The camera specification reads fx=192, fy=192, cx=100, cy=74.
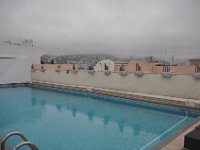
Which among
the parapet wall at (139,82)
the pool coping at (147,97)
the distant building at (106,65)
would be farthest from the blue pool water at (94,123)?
the distant building at (106,65)

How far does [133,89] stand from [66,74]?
3.90 m

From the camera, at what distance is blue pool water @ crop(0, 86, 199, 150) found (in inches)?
138

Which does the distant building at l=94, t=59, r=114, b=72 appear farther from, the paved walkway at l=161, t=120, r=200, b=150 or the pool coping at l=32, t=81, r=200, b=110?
the paved walkway at l=161, t=120, r=200, b=150

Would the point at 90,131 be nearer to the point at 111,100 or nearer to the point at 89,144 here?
the point at 89,144

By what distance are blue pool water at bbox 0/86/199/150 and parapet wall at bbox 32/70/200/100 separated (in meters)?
0.49

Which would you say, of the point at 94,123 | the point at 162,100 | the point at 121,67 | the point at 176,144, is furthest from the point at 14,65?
the point at 176,144

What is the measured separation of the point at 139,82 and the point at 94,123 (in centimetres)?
269

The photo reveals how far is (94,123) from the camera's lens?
471 cm

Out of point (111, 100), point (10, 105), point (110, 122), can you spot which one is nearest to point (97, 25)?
point (111, 100)

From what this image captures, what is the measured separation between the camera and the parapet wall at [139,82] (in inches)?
220

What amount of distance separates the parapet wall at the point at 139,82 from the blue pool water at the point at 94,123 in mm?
485

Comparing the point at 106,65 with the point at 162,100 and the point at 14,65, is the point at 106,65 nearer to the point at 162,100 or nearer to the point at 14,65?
the point at 162,100

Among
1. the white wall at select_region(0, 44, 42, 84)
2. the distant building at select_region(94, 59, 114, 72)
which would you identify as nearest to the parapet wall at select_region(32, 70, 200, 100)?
the distant building at select_region(94, 59, 114, 72)

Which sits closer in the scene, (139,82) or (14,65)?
(139,82)
